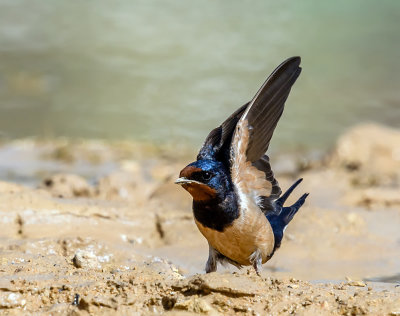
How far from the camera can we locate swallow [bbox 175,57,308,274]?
14.6 feet

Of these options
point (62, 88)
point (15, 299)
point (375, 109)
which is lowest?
point (15, 299)

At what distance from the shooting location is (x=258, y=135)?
15.3 ft

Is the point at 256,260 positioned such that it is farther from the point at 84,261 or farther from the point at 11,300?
the point at 11,300

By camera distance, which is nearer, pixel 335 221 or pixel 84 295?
pixel 84 295

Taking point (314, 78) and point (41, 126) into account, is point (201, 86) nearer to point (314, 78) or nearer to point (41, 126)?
point (314, 78)

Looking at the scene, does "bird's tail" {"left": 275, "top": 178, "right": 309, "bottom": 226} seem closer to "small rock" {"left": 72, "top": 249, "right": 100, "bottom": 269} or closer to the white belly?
the white belly

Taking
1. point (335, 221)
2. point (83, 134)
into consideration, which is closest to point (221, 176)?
point (335, 221)

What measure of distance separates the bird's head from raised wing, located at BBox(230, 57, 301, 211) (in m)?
0.13

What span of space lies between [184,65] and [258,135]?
11266 millimetres

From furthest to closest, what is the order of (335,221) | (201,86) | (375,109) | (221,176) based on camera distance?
(201,86) → (375,109) → (335,221) → (221,176)

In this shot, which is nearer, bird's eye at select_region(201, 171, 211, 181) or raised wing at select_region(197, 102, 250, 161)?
bird's eye at select_region(201, 171, 211, 181)

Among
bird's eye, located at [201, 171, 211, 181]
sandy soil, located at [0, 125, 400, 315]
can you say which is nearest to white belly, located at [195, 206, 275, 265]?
sandy soil, located at [0, 125, 400, 315]

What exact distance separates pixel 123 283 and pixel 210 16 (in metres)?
15.2

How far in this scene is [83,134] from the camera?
12211 millimetres
